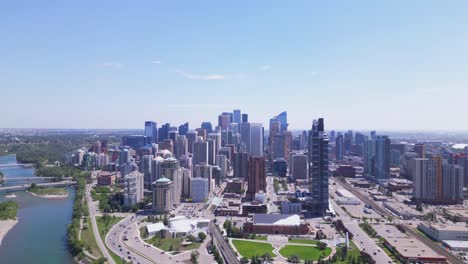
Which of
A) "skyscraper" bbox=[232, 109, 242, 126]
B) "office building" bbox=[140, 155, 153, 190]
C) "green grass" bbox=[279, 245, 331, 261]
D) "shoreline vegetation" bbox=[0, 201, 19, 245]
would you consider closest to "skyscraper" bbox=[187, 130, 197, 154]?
"office building" bbox=[140, 155, 153, 190]

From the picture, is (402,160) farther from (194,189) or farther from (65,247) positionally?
(65,247)

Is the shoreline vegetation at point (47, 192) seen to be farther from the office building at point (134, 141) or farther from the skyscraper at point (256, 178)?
the office building at point (134, 141)

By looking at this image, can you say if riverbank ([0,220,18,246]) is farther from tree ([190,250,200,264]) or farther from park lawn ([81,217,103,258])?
tree ([190,250,200,264])

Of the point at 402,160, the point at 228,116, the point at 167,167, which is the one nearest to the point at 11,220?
the point at 167,167

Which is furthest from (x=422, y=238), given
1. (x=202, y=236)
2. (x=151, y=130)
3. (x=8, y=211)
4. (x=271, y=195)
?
(x=151, y=130)

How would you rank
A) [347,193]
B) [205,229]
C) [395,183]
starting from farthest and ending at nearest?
[395,183] → [347,193] → [205,229]

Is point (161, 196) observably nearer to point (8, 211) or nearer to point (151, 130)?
point (8, 211)

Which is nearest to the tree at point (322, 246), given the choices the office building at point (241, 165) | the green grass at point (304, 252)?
the green grass at point (304, 252)
